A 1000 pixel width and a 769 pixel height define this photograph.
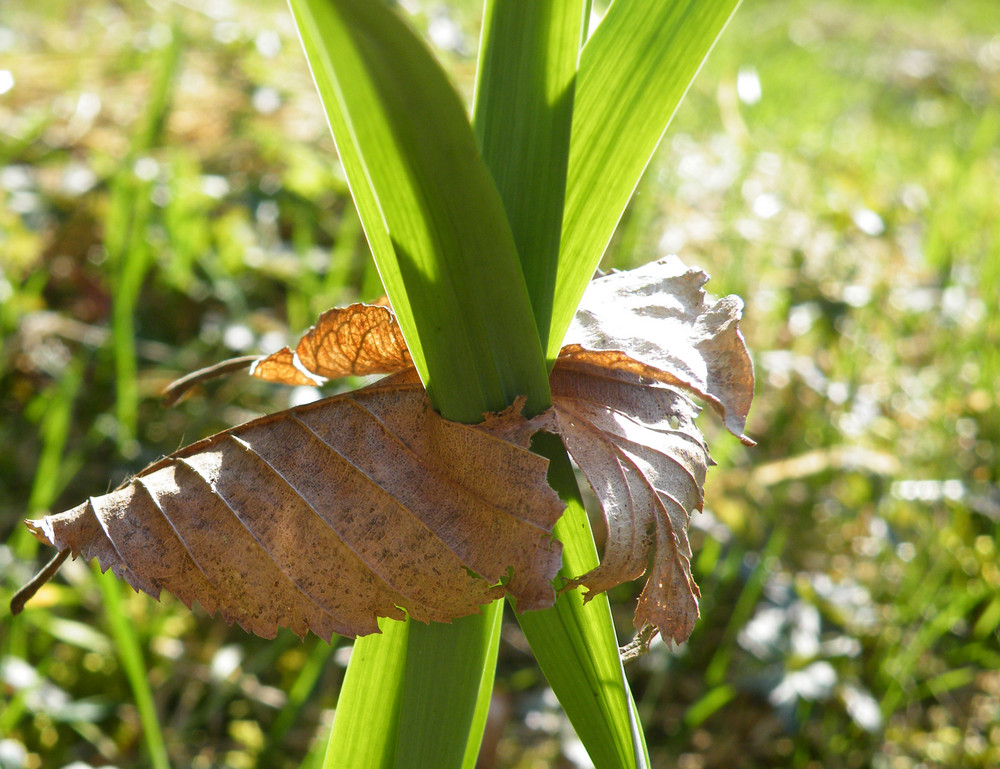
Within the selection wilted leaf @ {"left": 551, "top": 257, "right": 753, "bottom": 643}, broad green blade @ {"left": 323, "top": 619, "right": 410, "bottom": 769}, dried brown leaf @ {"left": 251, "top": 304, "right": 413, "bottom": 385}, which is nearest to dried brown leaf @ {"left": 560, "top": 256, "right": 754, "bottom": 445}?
wilted leaf @ {"left": 551, "top": 257, "right": 753, "bottom": 643}

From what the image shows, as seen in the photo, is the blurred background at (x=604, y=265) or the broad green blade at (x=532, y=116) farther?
the blurred background at (x=604, y=265)

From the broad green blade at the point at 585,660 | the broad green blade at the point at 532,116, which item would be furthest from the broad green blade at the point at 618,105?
the broad green blade at the point at 585,660

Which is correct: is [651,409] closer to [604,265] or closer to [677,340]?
[677,340]

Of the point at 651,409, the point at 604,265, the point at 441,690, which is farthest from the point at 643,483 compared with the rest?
the point at 604,265

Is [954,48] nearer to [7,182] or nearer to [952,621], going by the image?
[952,621]

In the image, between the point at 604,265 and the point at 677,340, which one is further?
the point at 604,265

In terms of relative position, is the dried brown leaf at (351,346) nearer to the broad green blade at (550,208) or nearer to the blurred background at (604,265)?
the broad green blade at (550,208)

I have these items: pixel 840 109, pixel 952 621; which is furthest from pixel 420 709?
pixel 840 109
